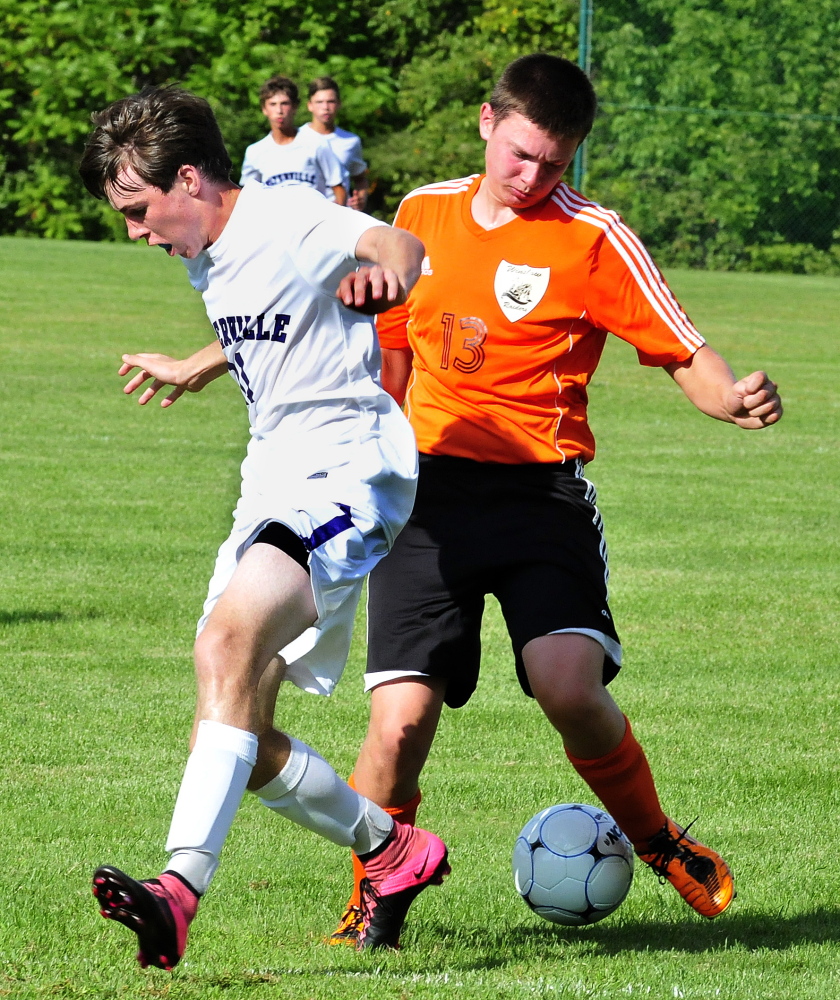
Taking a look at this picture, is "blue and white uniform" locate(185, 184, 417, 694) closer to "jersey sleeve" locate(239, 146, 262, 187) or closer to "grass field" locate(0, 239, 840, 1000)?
"grass field" locate(0, 239, 840, 1000)

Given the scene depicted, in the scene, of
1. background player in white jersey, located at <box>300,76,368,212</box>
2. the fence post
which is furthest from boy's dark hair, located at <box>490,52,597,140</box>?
the fence post

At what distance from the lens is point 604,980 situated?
12.0 feet

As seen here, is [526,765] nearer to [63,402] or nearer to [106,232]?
[63,402]

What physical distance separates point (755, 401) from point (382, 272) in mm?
1001

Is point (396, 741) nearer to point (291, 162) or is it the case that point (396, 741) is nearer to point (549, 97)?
point (549, 97)

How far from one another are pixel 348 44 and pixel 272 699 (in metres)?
33.8

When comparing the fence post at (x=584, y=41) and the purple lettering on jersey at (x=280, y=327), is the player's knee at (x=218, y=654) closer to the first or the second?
the purple lettering on jersey at (x=280, y=327)

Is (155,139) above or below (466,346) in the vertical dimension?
above

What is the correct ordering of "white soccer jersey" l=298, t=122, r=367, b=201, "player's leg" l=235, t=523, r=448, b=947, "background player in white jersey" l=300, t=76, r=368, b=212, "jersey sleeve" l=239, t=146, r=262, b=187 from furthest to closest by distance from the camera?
"white soccer jersey" l=298, t=122, r=367, b=201
"background player in white jersey" l=300, t=76, r=368, b=212
"jersey sleeve" l=239, t=146, r=262, b=187
"player's leg" l=235, t=523, r=448, b=947

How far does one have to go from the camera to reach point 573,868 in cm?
406

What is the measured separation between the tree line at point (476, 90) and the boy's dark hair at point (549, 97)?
21397mm

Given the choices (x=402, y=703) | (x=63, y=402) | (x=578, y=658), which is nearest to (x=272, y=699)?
(x=402, y=703)

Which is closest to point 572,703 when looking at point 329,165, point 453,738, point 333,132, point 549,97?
point 549,97

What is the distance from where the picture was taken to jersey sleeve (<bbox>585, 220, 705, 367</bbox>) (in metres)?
4.03
